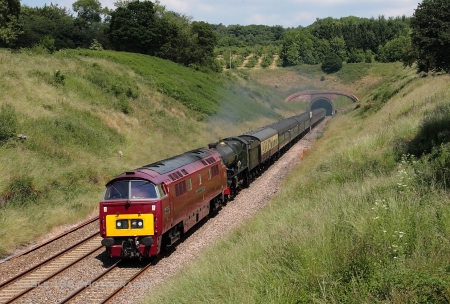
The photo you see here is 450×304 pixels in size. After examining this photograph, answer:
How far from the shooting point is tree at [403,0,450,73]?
925 inches

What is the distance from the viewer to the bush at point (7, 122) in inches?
963

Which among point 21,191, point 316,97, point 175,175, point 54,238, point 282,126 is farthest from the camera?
point 316,97

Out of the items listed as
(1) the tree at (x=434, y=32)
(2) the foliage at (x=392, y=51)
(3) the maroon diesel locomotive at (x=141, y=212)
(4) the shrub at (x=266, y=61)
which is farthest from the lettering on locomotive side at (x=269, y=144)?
(4) the shrub at (x=266, y=61)

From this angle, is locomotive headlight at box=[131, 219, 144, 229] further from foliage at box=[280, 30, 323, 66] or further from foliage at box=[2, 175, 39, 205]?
foliage at box=[280, 30, 323, 66]

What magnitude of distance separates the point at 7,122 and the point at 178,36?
2234 inches

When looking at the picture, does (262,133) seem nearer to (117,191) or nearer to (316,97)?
(117,191)

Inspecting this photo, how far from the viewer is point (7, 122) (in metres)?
25.2

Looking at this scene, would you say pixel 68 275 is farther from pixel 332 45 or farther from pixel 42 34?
pixel 332 45

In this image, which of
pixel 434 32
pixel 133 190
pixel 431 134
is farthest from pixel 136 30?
pixel 133 190

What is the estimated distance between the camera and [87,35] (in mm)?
74562

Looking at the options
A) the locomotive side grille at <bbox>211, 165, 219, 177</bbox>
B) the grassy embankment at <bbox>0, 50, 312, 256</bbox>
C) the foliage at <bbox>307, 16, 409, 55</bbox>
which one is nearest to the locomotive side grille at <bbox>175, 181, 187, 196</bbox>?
the locomotive side grille at <bbox>211, 165, 219, 177</bbox>

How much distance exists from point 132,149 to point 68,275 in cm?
2076

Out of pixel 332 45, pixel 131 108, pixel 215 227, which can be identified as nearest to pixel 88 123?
pixel 131 108

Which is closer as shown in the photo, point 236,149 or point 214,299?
point 214,299
